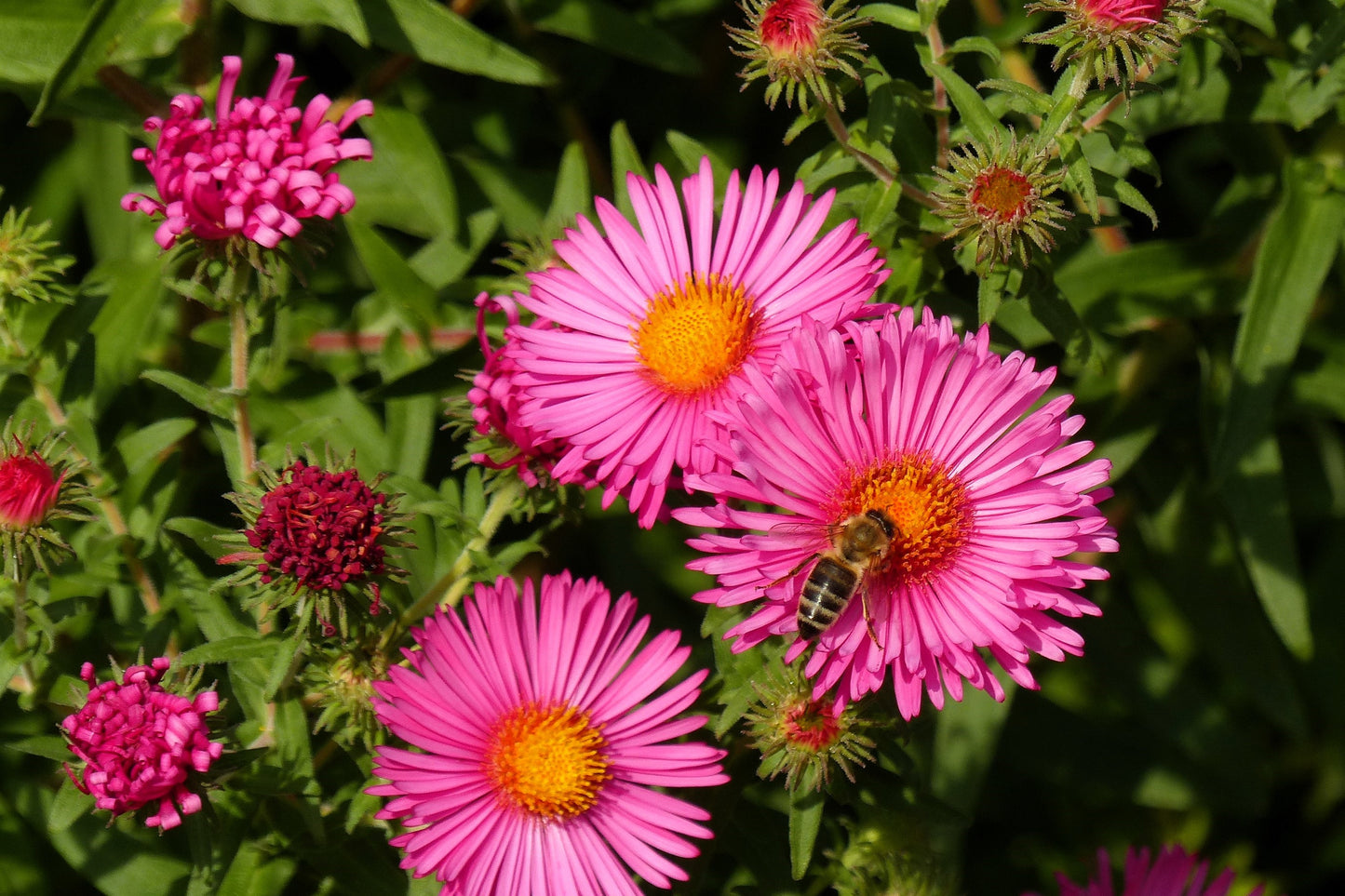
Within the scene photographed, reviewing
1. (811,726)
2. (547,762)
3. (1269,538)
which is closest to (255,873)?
(547,762)

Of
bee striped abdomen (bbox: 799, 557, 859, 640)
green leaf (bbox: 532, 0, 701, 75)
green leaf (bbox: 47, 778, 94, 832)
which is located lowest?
green leaf (bbox: 47, 778, 94, 832)

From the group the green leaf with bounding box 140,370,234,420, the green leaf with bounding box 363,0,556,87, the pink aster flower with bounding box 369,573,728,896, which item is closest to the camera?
the pink aster flower with bounding box 369,573,728,896

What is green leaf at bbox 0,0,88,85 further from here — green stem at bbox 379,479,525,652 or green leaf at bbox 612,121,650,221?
green stem at bbox 379,479,525,652

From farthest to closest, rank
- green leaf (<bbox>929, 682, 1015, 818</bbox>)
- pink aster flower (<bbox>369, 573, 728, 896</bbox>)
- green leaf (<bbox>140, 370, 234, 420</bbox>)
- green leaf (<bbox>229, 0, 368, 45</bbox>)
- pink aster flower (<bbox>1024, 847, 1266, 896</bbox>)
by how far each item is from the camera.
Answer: green leaf (<bbox>929, 682, 1015, 818</bbox>) < pink aster flower (<bbox>1024, 847, 1266, 896</bbox>) < green leaf (<bbox>229, 0, 368, 45</bbox>) < green leaf (<bbox>140, 370, 234, 420</bbox>) < pink aster flower (<bbox>369, 573, 728, 896</bbox>)

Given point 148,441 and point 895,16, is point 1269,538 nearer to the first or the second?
point 895,16

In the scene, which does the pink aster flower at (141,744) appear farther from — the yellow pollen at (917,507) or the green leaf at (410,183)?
the green leaf at (410,183)

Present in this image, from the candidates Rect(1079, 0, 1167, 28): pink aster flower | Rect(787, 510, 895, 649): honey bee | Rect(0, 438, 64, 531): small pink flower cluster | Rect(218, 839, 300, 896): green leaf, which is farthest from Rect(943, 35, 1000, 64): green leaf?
Rect(218, 839, 300, 896): green leaf

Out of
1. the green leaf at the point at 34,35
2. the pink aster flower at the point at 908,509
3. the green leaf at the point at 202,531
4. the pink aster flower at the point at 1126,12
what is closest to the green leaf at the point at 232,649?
the green leaf at the point at 202,531
